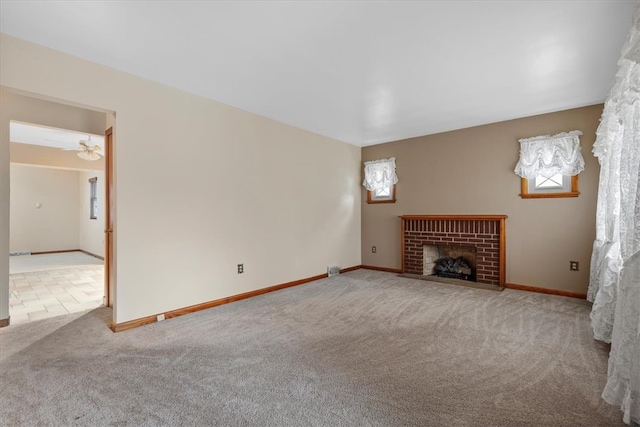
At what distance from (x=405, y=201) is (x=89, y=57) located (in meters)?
4.46

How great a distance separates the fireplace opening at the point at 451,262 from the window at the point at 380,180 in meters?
1.13

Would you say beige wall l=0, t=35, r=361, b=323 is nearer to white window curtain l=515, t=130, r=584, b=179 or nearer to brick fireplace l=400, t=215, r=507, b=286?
brick fireplace l=400, t=215, r=507, b=286

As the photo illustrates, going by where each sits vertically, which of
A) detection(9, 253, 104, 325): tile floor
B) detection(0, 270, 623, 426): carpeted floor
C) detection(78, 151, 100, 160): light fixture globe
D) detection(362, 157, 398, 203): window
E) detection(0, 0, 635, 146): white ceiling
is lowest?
detection(9, 253, 104, 325): tile floor

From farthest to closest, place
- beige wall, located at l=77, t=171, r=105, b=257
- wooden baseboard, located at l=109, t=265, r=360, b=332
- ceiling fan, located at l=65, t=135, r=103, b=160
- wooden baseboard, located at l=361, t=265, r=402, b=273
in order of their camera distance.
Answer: beige wall, located at l=77, t=171, r=105, b=257, wooden baseboard, located at l=361, t=265, r=402, b=273, ceiling fan, located at l=65, t=135, r=103, b=160, wooden baseboard, located at l=109, t=265, r=360, b=332

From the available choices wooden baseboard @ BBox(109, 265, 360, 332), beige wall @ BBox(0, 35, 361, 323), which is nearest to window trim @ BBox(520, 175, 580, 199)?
beige wall @ BBox(0, 35, 361, 323)

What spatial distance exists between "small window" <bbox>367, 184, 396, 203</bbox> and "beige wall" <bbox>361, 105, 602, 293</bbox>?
100 mm

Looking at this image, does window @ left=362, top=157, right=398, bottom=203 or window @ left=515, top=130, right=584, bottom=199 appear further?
window @ left=362, top=157, right=398, bottom=203

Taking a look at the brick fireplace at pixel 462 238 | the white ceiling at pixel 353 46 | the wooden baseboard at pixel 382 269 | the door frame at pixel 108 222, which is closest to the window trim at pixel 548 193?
the brick fireplace at pixel 462 238

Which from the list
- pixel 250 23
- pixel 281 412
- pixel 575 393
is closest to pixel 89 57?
pixel 250 23

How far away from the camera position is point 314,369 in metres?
1.99

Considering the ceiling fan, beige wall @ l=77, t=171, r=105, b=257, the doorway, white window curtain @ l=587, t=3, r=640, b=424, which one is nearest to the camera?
white window curtain @ l=587, t=3, r=640, b=424

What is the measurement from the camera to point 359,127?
445 centimetres

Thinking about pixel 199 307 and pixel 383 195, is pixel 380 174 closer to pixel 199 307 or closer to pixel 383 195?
pixel 383 195

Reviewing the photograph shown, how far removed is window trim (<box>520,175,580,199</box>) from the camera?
3.62 metres
